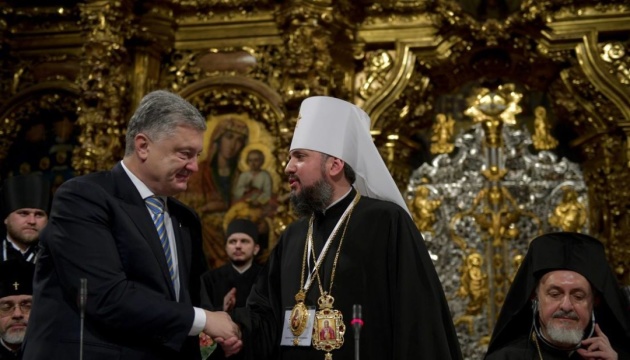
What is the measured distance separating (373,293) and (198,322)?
1.17m

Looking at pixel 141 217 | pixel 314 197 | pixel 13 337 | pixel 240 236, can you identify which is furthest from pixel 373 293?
pixel 240 236

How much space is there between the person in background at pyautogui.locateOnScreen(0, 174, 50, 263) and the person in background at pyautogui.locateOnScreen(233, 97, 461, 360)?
2.58m

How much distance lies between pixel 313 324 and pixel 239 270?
407 centimetres

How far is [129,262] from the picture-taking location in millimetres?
4117

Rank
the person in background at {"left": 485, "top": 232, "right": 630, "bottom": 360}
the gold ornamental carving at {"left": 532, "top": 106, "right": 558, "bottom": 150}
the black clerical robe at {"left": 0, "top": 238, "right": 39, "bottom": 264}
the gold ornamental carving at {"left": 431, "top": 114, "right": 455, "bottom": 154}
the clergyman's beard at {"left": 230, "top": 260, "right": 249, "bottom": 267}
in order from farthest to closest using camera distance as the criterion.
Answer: the gold ornamental carving at {"left": 431, "top": 114, "right": 455, "bottom": 154} < the gold ornamental carving at {"left": 532, "top": 106, "right": 558, "bottom": 150} < the clergyman's beard at {"left": 230, "top": 260, "right": 249, "bottom": 267} < the black clerical robe at {"left": 0, "top": 238, "right": 39, "bottom": 264} < the person in background at {"left": 485, "top": 232, "right": 630, "bottom": 360}

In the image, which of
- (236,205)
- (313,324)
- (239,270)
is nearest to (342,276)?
(313,324)

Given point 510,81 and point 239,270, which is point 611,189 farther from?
point 239,270

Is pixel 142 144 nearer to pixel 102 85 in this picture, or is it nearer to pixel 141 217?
pixel 141 217

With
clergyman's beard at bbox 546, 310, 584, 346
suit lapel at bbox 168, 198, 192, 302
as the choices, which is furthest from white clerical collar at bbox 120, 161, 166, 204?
clergyman's beard at bbox 546, 310, 584, 346

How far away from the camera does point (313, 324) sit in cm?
492

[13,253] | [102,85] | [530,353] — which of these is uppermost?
[102,85]

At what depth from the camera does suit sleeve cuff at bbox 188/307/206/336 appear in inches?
162

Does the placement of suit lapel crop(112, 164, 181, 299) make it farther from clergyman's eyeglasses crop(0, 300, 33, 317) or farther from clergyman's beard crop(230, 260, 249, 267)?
clergyman's beard crop(230, 260, 249, 267)

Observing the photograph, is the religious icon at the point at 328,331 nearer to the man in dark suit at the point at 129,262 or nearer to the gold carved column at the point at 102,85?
the man in dark suit at the point at 129,262
